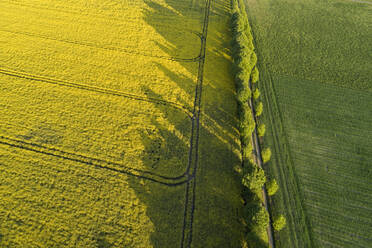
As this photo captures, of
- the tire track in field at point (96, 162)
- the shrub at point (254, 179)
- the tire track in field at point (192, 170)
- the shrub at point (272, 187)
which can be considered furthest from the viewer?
the tire track in field at point (96, 162)

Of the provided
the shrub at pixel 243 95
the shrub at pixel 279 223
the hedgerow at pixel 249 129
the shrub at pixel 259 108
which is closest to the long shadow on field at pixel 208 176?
the hedgerow at pixel 249 129

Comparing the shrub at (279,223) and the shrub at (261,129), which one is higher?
the shrub at (261,129)

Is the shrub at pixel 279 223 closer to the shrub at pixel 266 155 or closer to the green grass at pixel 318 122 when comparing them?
the green grass at pixel 318 122

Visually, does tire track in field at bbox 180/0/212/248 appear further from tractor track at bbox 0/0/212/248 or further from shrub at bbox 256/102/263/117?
shrub at bbox 256/102/263/117

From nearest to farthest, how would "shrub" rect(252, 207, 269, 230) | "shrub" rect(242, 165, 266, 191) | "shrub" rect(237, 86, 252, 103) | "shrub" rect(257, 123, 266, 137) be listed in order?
"shrub" rect(252, 207, 269, 230)
"shrub" rect(242, 165, 266, 191)
"shrub" rect(257, 123, 266, 137)
"shrub" rect(237, 86, 252, 103)

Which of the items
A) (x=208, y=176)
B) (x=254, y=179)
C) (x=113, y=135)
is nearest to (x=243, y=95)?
(x=254, y=179)

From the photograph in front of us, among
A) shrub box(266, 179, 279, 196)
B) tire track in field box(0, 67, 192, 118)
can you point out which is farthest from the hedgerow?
tire track in field box(0, 67, 192, 118)
